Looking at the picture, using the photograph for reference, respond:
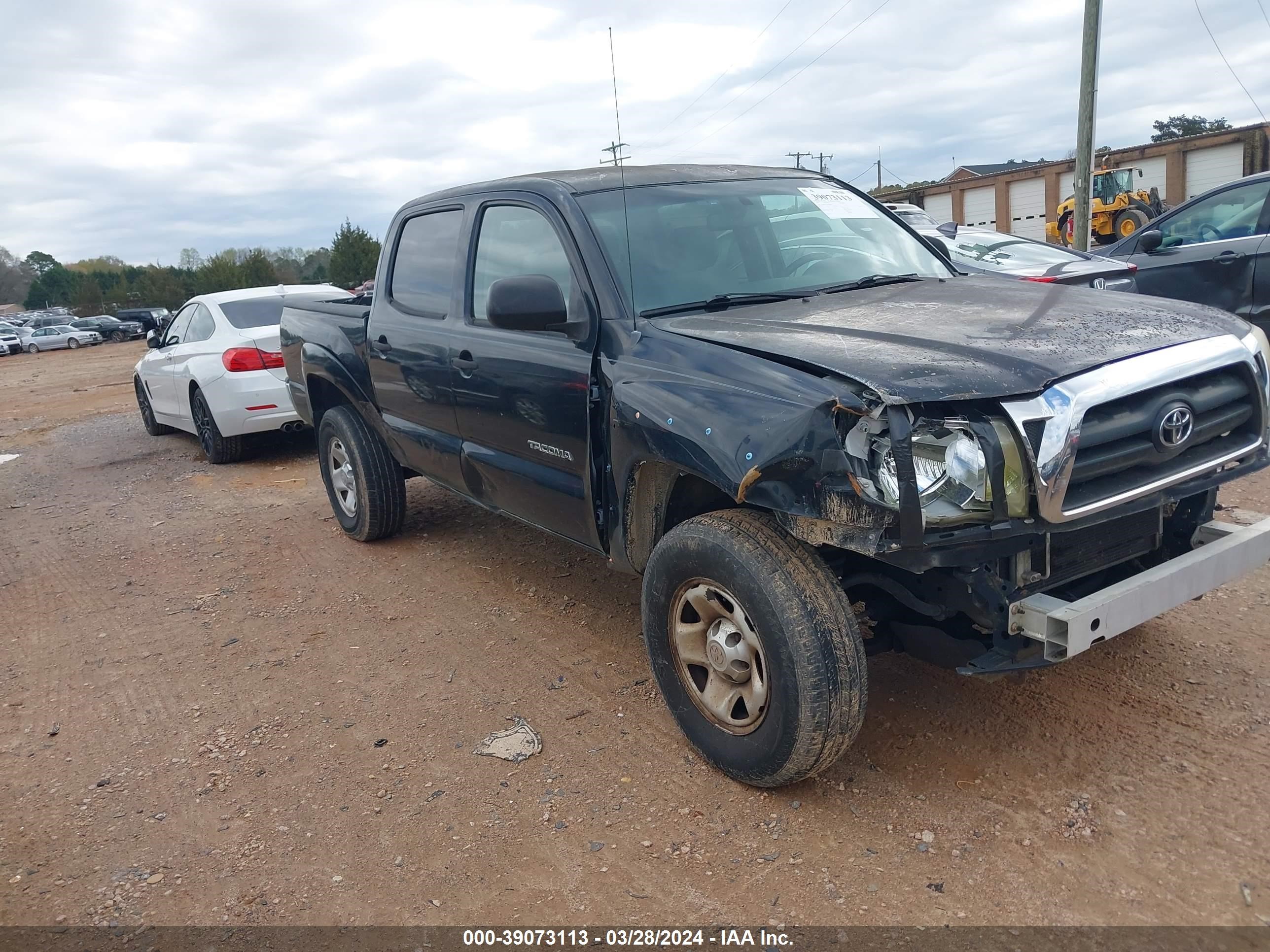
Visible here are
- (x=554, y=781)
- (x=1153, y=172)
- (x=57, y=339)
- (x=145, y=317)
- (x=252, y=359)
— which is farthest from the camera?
(x=145, y=317)

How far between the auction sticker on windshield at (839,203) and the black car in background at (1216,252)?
452 centimetres

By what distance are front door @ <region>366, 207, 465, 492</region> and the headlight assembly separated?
252 cm

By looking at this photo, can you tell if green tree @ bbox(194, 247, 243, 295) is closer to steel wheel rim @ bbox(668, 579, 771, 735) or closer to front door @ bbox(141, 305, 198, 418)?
front door @ bbox(141, 305, 198, 418)

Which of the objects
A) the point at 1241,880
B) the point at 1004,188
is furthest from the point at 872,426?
the point at 1004,188

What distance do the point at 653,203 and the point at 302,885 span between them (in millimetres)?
2769

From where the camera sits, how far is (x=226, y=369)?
8.83 meters

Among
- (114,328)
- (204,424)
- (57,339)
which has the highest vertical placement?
(114,328)

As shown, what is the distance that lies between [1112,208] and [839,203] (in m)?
23.0

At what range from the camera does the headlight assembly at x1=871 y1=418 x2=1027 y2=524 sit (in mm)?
2582

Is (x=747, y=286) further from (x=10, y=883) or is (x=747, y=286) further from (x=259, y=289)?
(x=259, y=289)

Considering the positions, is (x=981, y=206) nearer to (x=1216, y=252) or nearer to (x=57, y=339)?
(x=1216, y=252)

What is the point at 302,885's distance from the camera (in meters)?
2.92

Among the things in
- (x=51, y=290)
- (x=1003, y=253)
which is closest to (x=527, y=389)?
(x=1003, y=253)

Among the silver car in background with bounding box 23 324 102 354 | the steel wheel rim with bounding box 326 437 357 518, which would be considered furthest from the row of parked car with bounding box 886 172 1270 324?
the silver car in background with bounding box 23 324 102 354
